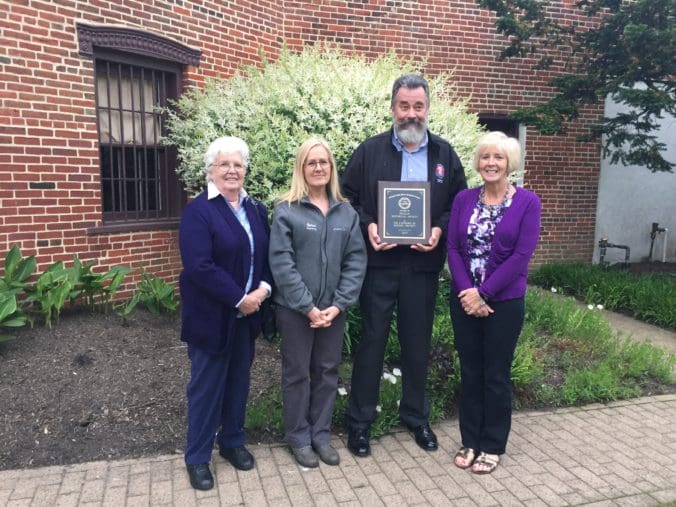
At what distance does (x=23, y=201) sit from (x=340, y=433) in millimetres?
3848

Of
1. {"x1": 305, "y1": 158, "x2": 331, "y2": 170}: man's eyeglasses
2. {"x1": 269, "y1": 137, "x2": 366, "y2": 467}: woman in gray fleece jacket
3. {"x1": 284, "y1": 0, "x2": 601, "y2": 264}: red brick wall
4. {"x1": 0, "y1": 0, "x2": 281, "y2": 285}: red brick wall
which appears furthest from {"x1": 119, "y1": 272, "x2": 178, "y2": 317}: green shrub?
{"x1": 284, "y1": 0, "x2": 601, "y2": 264}: red brick wall

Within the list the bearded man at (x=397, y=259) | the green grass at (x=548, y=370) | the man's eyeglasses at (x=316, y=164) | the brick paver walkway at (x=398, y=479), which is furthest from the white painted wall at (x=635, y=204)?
the man's eyeglasses at (x=316, y=164)

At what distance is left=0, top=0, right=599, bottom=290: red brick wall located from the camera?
5418 millimetres

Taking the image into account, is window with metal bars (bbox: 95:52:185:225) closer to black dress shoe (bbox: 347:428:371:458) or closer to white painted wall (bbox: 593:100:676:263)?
black dress shoe (bbox: 347:428:371:458)

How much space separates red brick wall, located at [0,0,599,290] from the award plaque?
12.5ft

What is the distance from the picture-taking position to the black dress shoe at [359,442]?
3566mm

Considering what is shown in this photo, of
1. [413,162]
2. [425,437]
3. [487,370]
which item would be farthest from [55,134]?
[487,370]

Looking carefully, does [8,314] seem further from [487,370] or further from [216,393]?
[487,370]

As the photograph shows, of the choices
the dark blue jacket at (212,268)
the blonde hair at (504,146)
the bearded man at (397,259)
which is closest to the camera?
the dark blue jacket at (212,268)

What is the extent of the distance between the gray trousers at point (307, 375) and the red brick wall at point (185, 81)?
3.49 meters

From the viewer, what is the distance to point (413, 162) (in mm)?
3578

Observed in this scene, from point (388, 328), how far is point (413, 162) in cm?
107

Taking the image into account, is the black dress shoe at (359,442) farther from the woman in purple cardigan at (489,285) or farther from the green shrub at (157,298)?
the green shrub at (157,298)

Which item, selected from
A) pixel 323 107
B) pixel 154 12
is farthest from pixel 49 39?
pixel 323 107
